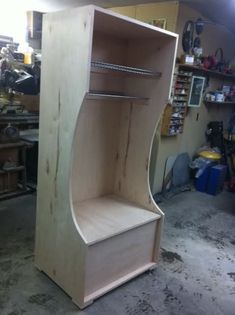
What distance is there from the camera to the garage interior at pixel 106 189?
171cm

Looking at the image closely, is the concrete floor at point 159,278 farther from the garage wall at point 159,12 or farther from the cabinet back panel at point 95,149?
the garage wall at point 159,12

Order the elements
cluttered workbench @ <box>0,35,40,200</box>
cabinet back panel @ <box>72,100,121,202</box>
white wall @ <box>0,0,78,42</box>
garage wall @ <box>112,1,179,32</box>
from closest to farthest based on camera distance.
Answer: cabinet back panel @ <box>72,100,121,202</box> < garage wall @ <box>112,1,179,32</box> < cluttered workbench @ <box>0,35,40,200</box> < white wall @ <box>0,0,78,42</box>

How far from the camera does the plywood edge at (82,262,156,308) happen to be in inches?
72.6

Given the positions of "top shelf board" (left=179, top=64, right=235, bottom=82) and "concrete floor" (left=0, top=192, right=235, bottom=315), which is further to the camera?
"top shelf board" (left=179, top=64, right=235, bottom=82)

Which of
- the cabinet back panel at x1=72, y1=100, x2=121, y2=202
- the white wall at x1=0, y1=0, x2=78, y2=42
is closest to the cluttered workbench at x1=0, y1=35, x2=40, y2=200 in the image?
the white wall at x1=0, y1=0, x2=78, y2=42

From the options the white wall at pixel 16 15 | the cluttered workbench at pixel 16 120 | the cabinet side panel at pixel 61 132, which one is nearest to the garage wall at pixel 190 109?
the white wall at pixel 16 15

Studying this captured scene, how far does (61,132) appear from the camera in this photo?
172cm

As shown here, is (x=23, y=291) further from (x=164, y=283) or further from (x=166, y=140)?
(x=166, y=140)

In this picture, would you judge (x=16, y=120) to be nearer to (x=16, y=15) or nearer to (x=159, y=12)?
(x=159, y=12)

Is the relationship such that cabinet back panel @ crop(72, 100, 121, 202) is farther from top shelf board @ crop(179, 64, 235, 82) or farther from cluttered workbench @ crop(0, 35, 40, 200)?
top shelf board @ crop(179, 64, 235, 82)

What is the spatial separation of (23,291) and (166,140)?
2.50 meters

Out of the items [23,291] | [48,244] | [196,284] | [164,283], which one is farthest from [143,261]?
[23,291]

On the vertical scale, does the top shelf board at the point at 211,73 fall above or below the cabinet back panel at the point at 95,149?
above

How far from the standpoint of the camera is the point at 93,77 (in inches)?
80.3
